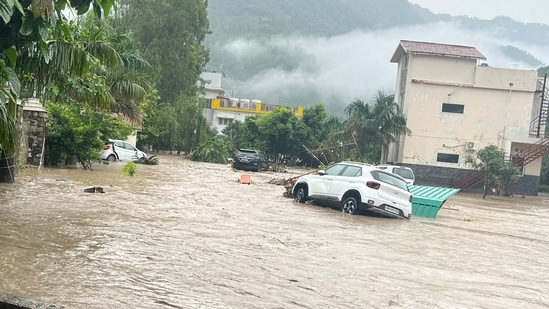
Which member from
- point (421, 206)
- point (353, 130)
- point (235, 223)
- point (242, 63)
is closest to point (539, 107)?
point (353, 130)

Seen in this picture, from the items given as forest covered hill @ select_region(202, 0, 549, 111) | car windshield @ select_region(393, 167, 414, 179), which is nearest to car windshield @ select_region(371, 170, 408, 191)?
car windshield @ select_region(393, 167, 414, 179)

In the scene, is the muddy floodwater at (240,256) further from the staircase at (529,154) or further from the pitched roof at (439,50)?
the pitched roof at (439,50)

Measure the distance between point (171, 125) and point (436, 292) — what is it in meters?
44.4

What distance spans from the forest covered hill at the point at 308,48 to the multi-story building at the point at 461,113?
300 ft

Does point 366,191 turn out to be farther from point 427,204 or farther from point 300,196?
point 427,204

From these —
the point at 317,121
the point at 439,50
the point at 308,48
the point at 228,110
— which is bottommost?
the point at 317,121

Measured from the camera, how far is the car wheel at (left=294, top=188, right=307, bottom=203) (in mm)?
18828

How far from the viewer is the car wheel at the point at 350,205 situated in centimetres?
1664

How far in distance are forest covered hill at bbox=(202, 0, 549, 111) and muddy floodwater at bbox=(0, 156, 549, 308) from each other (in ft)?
390

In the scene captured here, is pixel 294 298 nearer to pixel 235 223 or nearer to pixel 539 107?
pixel 235 223

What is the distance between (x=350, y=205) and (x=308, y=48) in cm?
14989

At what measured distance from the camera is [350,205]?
16766 mm

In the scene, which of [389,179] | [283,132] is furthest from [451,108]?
[389,179]

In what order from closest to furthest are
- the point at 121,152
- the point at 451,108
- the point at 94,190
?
the point at 94,190 → the point at 121,152 → the point at 451,108
